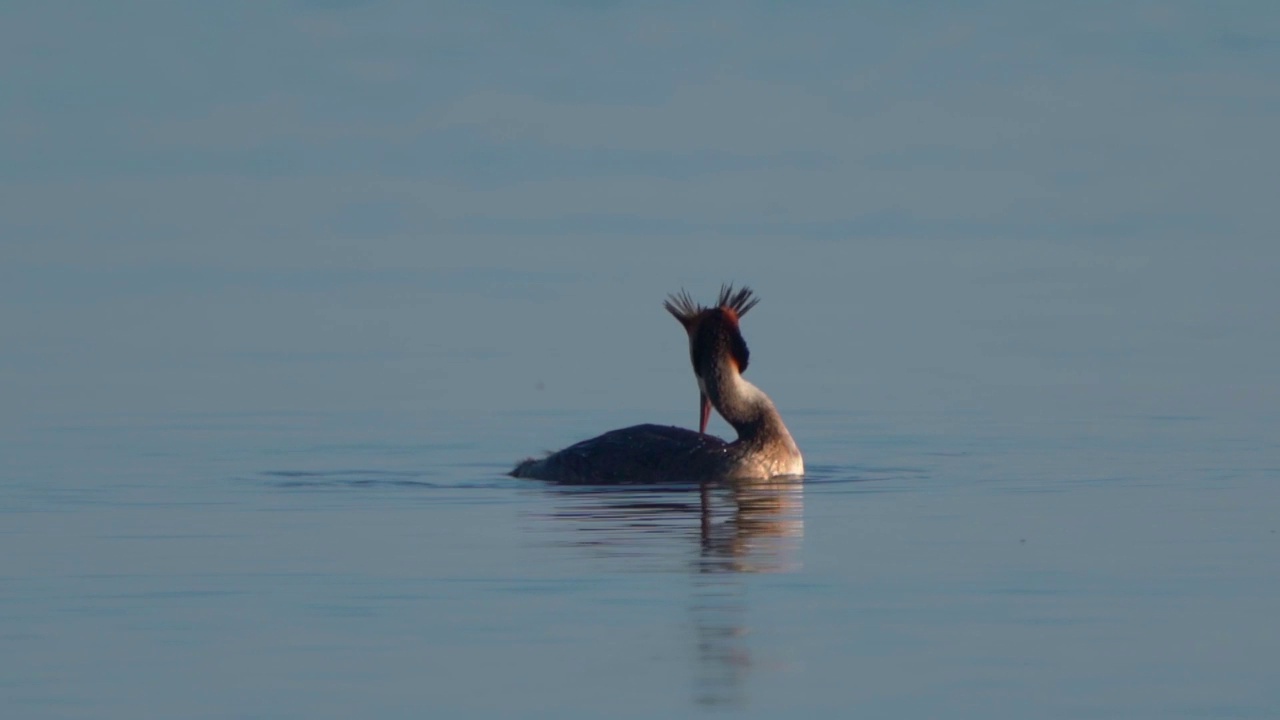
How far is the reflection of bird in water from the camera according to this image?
9969 mm

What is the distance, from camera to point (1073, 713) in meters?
8.95

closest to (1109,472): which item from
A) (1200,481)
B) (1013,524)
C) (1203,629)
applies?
(1200,481)

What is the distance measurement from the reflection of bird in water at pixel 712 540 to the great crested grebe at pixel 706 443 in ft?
1.13

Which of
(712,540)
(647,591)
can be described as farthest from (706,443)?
(647,591)

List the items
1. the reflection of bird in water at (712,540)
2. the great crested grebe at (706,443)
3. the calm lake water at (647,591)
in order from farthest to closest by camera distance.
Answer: the great crested grebe at (706,443) → the reflection of bird in water at (712,540) → the calm lake water at (647,591)

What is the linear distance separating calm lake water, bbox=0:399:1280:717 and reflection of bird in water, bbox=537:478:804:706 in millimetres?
36

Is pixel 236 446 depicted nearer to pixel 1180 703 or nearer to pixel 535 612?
pixel 535 612

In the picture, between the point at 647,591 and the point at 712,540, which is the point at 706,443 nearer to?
the point at 712,540


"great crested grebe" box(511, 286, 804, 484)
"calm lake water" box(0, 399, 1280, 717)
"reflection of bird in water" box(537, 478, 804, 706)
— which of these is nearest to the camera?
"calm lake water" box(0, 399, 1280, 717)

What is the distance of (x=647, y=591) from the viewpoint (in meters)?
11.8

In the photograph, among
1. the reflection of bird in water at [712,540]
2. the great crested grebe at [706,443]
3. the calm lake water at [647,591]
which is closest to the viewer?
the calm lake water at [647,591]

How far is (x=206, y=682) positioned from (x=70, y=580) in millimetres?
3152

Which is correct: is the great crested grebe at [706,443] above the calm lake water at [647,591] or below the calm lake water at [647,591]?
above

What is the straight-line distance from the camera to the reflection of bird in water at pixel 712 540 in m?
9.97
